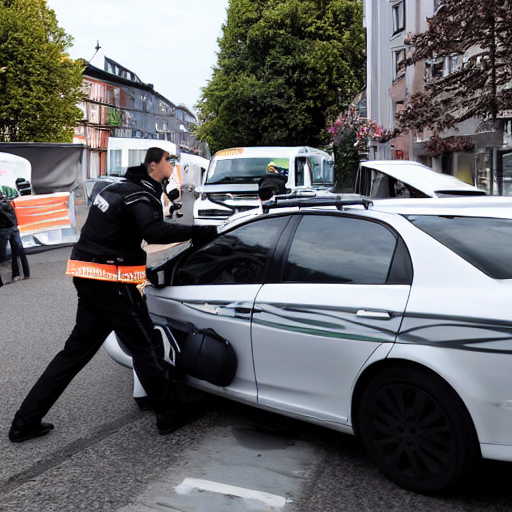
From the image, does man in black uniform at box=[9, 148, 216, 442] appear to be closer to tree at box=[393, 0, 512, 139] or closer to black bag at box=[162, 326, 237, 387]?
black bag at box=[162, 326, 237, 387]

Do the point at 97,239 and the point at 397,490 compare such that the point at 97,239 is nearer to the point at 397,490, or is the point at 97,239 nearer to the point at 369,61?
the point at 397,490

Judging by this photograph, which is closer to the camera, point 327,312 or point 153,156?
point 327,312

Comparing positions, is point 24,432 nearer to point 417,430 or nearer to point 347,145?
point 417,430

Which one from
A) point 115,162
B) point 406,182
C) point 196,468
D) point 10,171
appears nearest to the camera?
point 196,468

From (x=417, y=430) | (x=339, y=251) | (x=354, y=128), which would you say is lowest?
(x=417, y=430)

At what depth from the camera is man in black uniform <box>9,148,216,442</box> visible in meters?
4.95

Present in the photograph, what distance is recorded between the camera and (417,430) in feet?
13.3

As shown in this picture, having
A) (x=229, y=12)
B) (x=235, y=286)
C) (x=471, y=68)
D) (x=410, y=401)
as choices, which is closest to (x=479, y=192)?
(x=235, y=286)

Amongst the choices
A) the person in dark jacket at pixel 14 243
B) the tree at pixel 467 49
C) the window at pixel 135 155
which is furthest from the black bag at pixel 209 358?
the window at pixel 135 155

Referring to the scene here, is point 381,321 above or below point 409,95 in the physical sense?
below

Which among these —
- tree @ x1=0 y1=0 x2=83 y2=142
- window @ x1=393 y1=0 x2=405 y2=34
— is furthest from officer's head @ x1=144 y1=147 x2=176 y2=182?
tree @ x1=0 y1=0 x2=83 y2=142

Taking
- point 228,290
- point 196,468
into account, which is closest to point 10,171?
point 228,290

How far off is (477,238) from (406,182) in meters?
5.48

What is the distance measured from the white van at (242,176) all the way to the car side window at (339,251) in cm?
1291
